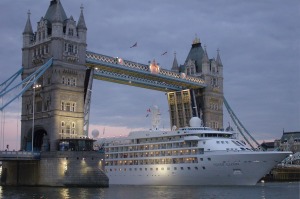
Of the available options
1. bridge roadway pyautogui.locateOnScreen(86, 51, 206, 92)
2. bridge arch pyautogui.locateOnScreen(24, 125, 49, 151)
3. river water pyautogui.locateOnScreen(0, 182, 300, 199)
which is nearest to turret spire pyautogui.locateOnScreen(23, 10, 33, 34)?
bridge roadway pyautogui.locateOnScreen(86, 51, 206, 92)

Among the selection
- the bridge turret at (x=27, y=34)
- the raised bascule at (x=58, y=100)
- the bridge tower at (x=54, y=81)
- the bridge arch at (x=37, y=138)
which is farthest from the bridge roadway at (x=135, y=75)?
the bridge arch at (x=37, y=138)

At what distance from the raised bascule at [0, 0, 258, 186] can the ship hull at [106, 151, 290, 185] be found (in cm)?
1419

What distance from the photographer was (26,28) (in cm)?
8912

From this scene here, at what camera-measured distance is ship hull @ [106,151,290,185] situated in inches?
3115

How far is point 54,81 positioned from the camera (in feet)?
269

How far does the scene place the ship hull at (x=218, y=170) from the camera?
3115 inches

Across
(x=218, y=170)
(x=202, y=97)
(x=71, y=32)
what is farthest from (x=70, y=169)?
(x=202, y=97)

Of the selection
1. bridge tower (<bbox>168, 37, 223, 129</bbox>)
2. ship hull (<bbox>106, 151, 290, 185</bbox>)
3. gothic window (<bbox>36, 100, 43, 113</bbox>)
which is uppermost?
bridge tower (<bbox>168, 37, 223, 129</bbox>)

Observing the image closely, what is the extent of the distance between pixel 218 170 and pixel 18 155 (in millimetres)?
31426

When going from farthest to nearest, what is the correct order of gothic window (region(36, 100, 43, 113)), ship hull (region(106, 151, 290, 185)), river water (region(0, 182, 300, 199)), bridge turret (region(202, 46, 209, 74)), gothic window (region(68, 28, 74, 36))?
1. bridge turret (region(202, 46, 209, 74))
2. gothic window (region(68, 28, 74, 36))
3. gothic window (region(36, 100, 43, 113))
4. ship hull (region(106, 151, 290, 185))
5. river water (region(0, 182, 300, 199))

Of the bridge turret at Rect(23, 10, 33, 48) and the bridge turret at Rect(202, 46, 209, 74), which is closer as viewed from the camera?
the bridge turret at Rect(23, 10, 33, 48)

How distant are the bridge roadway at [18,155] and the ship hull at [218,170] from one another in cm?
2192

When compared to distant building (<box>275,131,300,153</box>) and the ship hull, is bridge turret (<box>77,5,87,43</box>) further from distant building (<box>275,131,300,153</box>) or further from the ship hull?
distant building (<box>275,131,300,153</box>)

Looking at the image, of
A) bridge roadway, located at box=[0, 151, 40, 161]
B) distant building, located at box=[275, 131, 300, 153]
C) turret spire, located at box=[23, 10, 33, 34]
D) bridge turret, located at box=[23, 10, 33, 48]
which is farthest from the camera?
distant building, located at box=[275, 131, 300, 153]
